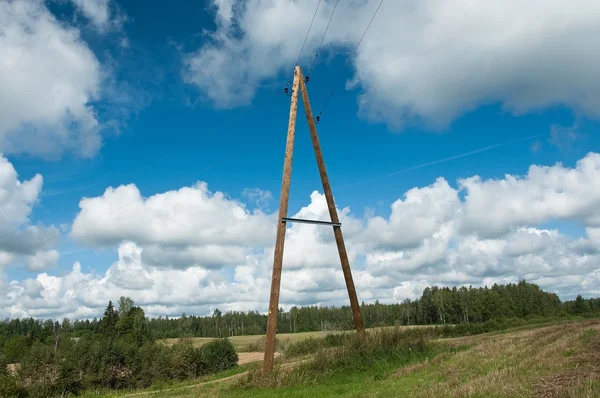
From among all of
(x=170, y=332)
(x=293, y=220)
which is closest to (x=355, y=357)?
(x=293, y=220)

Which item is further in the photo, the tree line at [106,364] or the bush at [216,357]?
the bush at [216,357]

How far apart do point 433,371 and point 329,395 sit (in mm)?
3191

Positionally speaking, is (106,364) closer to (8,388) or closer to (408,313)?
(8,388)

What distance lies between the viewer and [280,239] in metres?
14.1

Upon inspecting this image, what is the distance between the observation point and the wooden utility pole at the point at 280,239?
13.2 m

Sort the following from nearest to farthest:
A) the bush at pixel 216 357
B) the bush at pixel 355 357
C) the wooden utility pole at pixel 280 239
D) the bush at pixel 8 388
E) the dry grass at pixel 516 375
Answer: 1. the dry grass at pixel 516 375
2. the bush at pixel 355 357
3. the wooden utility pole at pixel 280 239
4. the bush at pixel 8 388
5. the bush at pixel 216 357

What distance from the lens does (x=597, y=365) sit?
8.23 m

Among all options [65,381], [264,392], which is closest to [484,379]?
[264,392]

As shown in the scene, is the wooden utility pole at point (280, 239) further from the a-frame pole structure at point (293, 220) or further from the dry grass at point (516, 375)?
the dry grass at point (516, 375)

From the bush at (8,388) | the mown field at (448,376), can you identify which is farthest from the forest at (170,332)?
the mown field at (448,376)

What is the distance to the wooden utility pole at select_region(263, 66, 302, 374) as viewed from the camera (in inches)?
521

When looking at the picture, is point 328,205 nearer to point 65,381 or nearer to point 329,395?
point 329,395

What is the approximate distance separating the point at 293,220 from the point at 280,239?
0.80 m

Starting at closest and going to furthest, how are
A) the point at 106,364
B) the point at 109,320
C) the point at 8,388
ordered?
the point at 8,388 < the point at 106,364 < the point at 109,320
